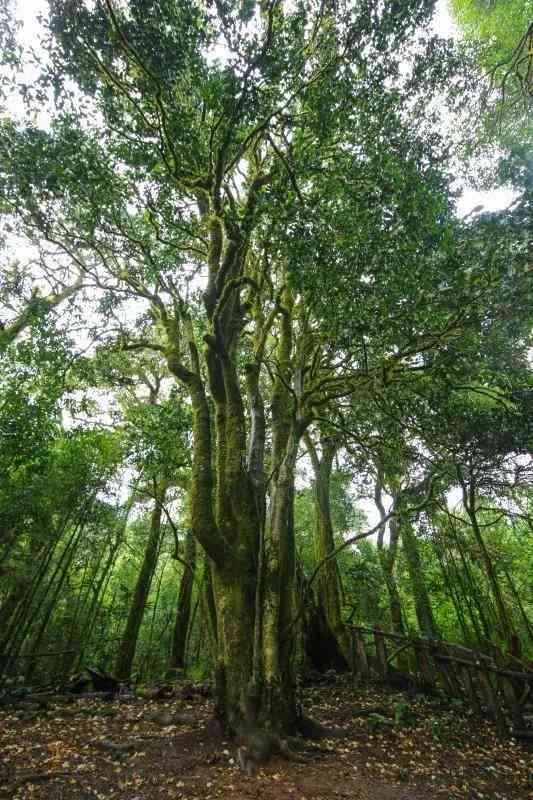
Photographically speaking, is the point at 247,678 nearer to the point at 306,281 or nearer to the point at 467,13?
the point at 306,281

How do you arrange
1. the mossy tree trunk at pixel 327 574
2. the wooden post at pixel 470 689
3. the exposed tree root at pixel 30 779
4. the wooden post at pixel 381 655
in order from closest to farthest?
the exposed tree root at pixel 30 779
the wooden post at pixel 470 689
the wooden post at pixel 381 655
the mossy tree trunk at pixel 327 574

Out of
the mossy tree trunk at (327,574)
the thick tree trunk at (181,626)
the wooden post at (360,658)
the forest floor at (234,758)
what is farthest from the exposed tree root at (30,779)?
the thick tree trunk at (181,626)

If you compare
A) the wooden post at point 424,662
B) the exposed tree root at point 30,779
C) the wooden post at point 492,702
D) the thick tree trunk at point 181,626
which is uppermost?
the thick tree trunk at point 181,626

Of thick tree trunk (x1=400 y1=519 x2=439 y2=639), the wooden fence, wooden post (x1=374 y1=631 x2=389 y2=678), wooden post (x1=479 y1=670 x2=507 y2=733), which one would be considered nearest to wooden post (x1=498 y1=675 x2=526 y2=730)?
the wooden fence

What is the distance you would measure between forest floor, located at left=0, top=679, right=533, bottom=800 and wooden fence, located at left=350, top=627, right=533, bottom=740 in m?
0.31

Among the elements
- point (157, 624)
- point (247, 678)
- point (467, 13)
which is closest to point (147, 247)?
point (247, 678)

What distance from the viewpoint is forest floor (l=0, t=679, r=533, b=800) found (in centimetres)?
369

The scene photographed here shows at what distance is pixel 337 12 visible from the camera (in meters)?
4.76

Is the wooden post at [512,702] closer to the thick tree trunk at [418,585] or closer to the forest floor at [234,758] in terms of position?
the forest floor at [234,758]

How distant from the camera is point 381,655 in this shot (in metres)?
8.01

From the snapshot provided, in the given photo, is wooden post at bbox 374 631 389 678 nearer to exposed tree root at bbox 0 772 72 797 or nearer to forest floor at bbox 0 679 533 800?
forest floor at bbox 0 679 533 800

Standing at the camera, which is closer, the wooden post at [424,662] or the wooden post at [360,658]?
the wooden post at [424,662]

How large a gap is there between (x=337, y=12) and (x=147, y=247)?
405 centimetres

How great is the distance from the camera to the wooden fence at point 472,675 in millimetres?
5871
